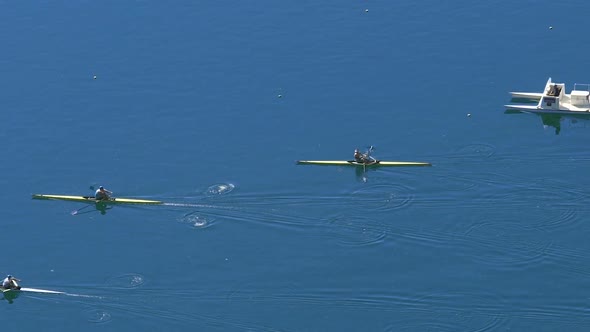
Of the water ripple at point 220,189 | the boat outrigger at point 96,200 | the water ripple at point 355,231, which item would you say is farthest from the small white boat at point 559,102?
the boat outrigger at point 96,200

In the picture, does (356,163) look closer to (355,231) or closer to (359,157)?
(359,157)

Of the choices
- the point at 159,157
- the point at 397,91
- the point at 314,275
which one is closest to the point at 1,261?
the point at 159,157

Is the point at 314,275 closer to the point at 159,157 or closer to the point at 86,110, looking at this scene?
the point at 159,157

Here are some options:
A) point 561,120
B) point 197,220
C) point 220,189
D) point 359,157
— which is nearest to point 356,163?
point 359,157

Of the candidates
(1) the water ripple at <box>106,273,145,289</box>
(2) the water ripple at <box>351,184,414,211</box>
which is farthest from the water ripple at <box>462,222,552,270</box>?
(1) the water ripple at <box>106,273,145,289</box>

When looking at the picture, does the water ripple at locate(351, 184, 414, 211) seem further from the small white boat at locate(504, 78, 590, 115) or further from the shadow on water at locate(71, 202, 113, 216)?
the shadow on water at locate(71, 202, 113, 216)

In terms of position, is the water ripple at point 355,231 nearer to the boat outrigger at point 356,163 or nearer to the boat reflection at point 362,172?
the boat reflection at point 362,172
